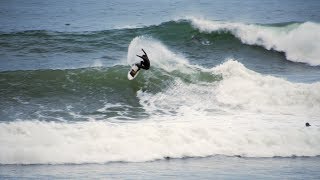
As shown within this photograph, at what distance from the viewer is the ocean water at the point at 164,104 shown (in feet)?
34.4

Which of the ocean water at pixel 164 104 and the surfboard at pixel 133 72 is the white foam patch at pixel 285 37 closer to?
the ocean water at pixel 164 104

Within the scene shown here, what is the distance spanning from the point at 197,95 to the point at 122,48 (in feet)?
24.5

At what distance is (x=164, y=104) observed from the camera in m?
14.5

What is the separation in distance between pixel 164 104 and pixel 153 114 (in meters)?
1.00

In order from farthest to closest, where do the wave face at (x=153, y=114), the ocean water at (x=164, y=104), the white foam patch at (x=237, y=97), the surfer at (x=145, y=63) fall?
the surfer at (x=145, y=63) → the white foam patch at (x=237, y=97) → the wave face at (x=153, y=114) → the ocean water at (x=164, y=104)

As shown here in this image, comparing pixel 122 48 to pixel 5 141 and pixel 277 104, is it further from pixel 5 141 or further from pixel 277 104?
pixel 5 141

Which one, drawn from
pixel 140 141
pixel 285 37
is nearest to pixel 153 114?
pixel 140 141

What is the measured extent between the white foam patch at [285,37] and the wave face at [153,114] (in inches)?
250

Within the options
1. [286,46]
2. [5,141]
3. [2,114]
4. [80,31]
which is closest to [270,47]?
[286,46]

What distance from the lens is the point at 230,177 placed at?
9.49 meters

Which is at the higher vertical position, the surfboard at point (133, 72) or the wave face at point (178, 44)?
the wave face at point (178, 44)

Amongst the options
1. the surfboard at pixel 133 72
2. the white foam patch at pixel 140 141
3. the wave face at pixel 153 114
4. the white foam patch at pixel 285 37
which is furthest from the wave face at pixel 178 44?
the white foam patch at pixel 140 141

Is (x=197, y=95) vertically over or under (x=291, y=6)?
under

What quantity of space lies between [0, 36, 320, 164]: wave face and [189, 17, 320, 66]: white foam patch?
20.8ft
